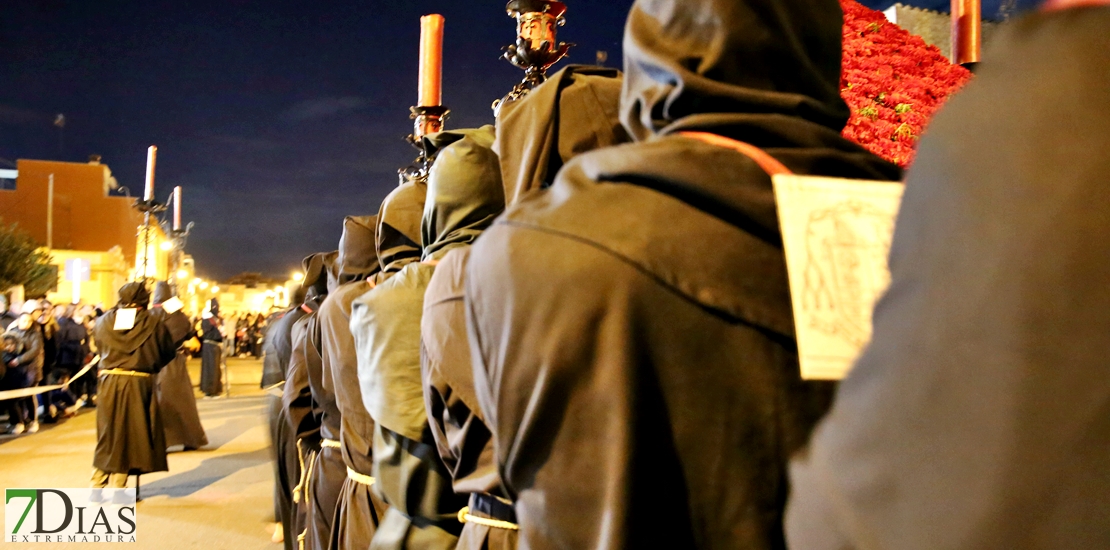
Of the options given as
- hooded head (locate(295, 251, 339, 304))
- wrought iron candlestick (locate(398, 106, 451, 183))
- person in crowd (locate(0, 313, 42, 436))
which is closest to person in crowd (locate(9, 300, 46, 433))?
person in crowd (locate(0, 313, 42, 436))

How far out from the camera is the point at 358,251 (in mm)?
4156

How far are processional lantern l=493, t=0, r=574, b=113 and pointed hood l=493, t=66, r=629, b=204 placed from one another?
1050 millimetres

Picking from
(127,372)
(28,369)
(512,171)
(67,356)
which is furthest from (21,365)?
(512,171)

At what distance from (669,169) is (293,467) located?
4.86 m

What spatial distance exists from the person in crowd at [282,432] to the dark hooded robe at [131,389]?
122 cm

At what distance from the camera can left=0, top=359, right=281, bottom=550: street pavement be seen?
579cm

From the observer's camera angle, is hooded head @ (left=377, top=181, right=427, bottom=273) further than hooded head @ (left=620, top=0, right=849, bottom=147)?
Yes

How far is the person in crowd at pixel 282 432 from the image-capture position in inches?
199

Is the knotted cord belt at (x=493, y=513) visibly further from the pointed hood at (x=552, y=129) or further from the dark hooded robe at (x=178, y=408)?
the dark hooded robe at (x=178, y=408)

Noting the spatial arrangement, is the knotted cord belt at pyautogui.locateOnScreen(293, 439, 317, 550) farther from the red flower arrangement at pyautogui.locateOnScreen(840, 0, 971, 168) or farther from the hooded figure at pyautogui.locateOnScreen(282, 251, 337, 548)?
the red flower arrangement at pyautogui.locateOnScreen(840, 0, 971, 168)

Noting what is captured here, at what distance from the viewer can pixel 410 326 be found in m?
2.33

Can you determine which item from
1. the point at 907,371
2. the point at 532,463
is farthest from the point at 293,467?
the point at 907,371

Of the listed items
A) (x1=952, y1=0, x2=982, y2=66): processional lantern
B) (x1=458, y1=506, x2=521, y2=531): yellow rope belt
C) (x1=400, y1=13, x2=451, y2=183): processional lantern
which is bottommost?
(x1=458, y1=506, x2=521, y2=531): yellow rope belt

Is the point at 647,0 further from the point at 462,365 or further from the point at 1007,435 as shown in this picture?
the point at 1007,435
